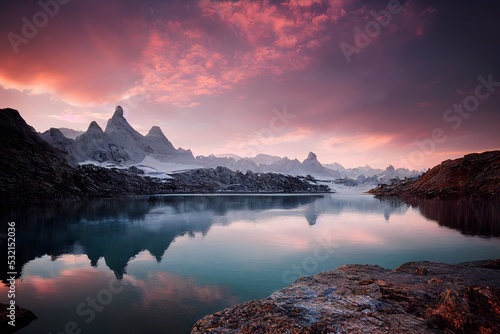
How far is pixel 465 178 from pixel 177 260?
14763 cm

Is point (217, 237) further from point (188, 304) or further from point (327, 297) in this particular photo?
point (327, 297)

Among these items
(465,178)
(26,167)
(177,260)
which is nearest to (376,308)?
(177,260)

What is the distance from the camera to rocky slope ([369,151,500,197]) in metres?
113

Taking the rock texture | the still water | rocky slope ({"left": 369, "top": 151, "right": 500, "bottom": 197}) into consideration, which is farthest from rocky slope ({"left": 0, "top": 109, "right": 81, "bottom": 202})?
rocky slope ({"left": 369, "top": 151, "right": 500, "bottom": 197})

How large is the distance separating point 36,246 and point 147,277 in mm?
21993

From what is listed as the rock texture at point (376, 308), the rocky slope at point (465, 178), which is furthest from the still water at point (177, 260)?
the rocky slope at point (465, 178)

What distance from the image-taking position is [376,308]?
36.7 feet

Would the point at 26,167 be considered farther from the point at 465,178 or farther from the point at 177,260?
the point at 465,178

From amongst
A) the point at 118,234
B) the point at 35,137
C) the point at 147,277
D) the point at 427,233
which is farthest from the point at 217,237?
the point at 35,137

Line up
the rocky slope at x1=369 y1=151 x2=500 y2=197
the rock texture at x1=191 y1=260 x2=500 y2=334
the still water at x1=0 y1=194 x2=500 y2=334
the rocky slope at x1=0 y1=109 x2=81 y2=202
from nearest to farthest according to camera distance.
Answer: the rock texture at x1=191 y1=260 x2=500 y2=334 < the still water at x1=0 y1=194 x2=500 y2=334 < the rocky slope at x1=0 y1=109 x2=81 y2=202 < the rocky slope at x1=369 y1=151 x2=500 y2=197

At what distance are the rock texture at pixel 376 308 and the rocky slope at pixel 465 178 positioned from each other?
12333 centimetres

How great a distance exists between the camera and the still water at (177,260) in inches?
612

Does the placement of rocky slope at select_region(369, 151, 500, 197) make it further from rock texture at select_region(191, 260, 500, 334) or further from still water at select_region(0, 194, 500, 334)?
rock texture at select_region(191, 260, 500, 334)

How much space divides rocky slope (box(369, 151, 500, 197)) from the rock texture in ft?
405
